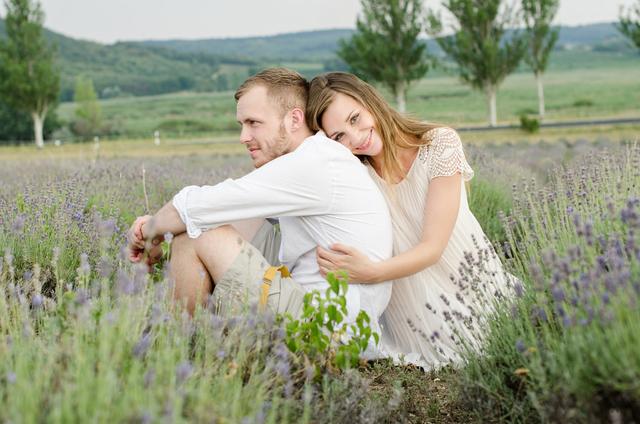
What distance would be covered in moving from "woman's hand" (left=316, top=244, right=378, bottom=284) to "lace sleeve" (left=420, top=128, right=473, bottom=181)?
63cm

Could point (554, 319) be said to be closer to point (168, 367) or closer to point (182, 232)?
point (168, 367)

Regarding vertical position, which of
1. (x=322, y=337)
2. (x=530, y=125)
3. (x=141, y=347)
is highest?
(x=141, y=347)

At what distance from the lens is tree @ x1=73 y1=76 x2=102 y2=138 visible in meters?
58.0

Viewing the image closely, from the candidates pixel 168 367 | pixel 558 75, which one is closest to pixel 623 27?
pixel 168 367

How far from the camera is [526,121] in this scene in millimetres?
25953

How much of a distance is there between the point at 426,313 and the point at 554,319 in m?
1.18

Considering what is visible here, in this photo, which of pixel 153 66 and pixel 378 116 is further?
pixel 153 66

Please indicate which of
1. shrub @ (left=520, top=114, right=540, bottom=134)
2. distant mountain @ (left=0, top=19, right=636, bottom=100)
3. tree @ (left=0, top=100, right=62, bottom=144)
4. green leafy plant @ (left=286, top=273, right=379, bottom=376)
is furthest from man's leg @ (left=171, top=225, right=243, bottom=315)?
distant mountain @ (left=0, top=19, right=636, bottom=100)

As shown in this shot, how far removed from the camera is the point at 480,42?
34250mm

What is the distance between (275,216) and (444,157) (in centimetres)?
93

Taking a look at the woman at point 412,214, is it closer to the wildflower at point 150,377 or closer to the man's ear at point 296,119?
the man's ear at point 296,119

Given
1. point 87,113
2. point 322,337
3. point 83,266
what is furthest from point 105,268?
point 87,113

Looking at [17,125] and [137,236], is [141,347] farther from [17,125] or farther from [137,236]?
[17,125]

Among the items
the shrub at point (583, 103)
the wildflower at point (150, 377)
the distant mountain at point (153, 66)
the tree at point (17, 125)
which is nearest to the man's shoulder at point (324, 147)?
the wildflower at point (150, 377)
